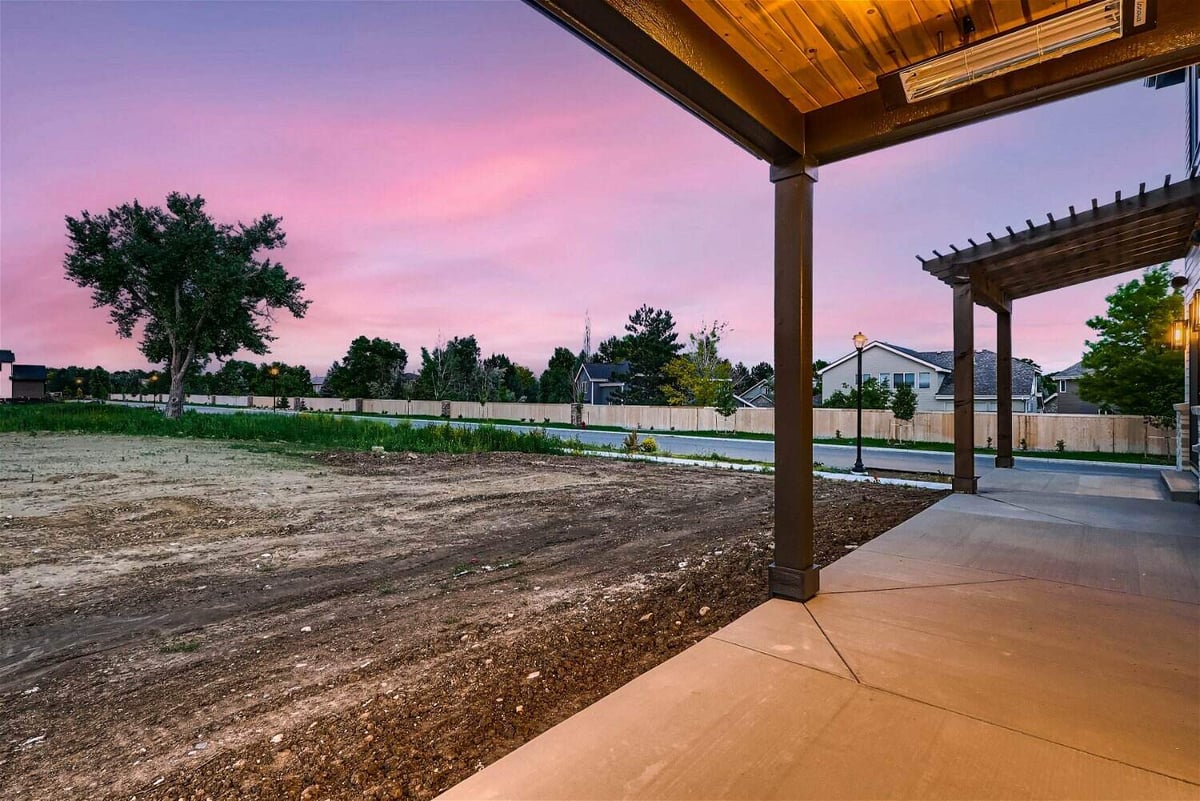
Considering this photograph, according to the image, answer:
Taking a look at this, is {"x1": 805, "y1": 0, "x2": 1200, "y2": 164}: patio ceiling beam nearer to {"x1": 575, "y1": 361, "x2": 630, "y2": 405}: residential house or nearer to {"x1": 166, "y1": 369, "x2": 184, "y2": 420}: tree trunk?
{"x1": 166, "y1": 369, "x2": 184, "y2": 420}: tree trunk

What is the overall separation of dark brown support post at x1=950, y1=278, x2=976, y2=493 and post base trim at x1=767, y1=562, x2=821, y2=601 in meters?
5.50

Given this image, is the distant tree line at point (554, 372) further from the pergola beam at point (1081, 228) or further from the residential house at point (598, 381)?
the pergola beam at point (1081, 228)

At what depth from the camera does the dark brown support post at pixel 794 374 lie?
11.0 ft

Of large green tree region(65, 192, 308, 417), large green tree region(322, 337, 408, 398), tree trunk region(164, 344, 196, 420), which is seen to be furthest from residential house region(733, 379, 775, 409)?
tree trunk region(164, 344, 196, 420)

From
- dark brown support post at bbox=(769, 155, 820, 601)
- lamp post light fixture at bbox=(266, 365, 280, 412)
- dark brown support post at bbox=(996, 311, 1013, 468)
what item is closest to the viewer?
dark brown support post at bbox=(769, 155, 820, 601)

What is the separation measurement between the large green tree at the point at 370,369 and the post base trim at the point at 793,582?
51374mm

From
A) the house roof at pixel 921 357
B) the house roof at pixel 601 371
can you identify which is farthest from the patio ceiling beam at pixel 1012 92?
the house roof at pixel 601 371

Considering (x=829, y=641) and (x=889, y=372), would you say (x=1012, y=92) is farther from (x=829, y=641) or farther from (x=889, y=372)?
(x=889, y=372)

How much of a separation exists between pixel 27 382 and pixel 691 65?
289 ft

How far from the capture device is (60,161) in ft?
60.3

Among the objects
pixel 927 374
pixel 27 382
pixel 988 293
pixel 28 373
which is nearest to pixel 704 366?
pixel 927 374

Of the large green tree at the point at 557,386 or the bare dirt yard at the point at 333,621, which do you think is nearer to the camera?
the bare dirt yard at the point at 333,621

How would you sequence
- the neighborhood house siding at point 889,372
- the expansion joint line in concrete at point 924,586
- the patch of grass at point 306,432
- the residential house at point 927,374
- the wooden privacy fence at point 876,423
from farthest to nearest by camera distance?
the neighborhood house siding at point 889,372, the residential house at point 927,374, the wooden privacy fence at point 876,423, the patch of grass at point 306,432, the expansion joint line in concrete at point 924,586

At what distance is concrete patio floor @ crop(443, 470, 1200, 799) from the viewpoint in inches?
69.7
